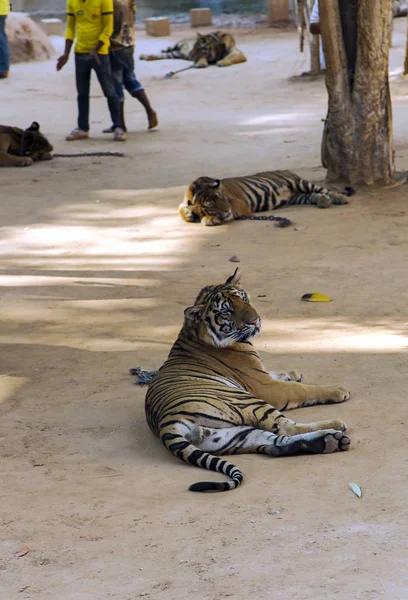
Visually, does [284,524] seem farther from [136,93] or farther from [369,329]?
[136,93]

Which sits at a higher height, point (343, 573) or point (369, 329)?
point (343, 573)

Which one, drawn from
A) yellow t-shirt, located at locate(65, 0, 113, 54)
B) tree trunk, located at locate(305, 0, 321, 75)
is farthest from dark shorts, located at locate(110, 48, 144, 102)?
tree trunk, located at locate(305, 0, 321, 75)

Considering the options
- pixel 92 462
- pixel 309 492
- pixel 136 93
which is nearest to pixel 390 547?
pixel 309 492

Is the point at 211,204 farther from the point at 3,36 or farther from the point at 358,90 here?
the point at 3,36

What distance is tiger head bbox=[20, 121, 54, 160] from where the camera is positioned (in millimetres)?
12852

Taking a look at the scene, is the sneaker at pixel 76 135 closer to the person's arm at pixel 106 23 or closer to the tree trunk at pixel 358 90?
the person's arm at pixel 106 23

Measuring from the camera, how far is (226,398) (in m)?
4.57

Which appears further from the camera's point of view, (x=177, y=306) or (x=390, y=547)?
(x=177, y=306)

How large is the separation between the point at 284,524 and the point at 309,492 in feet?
1.05

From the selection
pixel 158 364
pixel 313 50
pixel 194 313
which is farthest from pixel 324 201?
pixel 313 50

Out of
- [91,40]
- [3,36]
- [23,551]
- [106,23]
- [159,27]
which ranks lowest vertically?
[23,551]

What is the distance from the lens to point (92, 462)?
4.40 metres

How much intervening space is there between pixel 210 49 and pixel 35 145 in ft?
33.3

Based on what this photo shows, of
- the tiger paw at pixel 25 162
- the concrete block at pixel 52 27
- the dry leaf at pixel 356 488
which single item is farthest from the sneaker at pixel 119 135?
the concrete block at pixel 52 27
